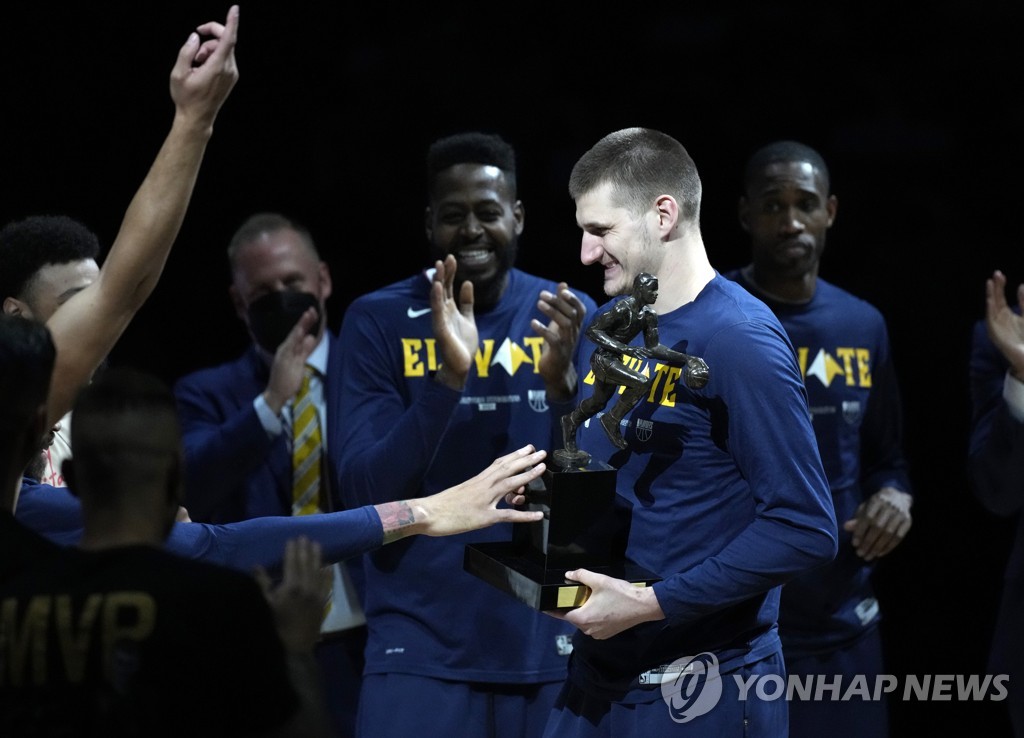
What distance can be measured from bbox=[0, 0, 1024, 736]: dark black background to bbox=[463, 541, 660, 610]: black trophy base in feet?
7.61

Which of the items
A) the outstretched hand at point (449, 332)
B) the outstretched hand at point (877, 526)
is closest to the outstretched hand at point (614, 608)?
the outstretched hand at point (449, 332)

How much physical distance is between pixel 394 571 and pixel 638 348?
1.25 metres

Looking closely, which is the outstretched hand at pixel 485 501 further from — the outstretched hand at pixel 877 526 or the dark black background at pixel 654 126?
the dark black background at pixel 654 126

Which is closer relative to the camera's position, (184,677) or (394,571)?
(184,677)

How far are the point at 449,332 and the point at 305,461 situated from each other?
3.20 ft

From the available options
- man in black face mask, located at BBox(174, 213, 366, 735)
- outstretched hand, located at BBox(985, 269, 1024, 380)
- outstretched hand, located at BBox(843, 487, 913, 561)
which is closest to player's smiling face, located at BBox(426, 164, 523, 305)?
man in black face mask, located at BBox(174, 213, 366, 735)

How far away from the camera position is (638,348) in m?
2.54

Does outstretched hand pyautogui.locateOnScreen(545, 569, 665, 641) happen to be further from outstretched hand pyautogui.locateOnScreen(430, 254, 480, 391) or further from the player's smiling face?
the player's smiling face

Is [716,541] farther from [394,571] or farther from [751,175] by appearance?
[751,175]

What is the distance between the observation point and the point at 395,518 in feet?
8.75

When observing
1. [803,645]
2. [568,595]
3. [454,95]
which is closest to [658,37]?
[454,95]

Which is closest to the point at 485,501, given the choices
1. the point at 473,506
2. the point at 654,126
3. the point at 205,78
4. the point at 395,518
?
the point at 473,506

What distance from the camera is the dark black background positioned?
198 inches

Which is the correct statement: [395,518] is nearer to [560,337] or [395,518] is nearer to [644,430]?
[644,430]
